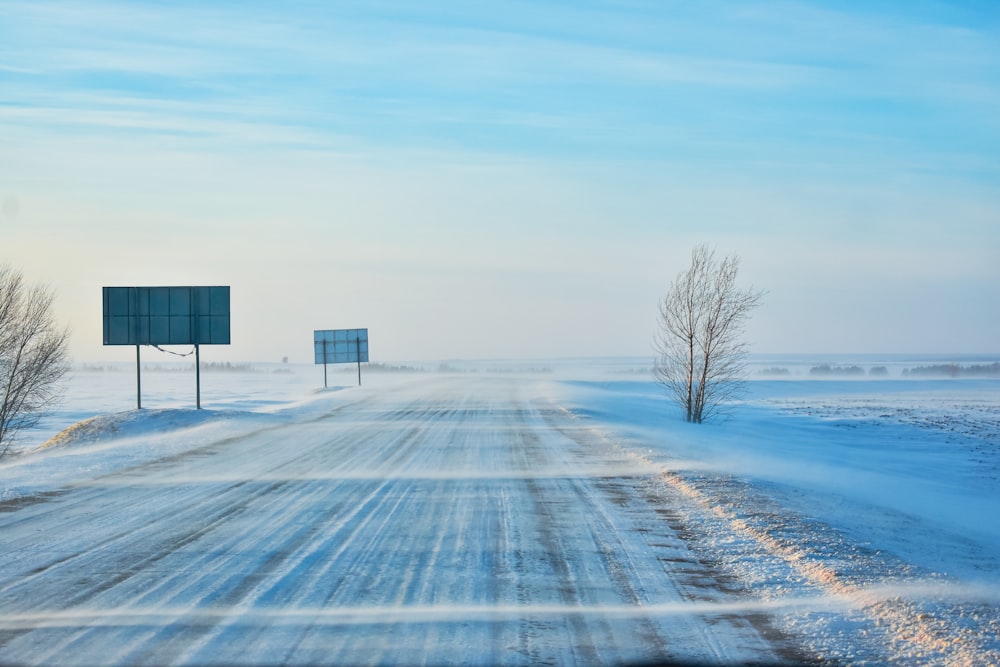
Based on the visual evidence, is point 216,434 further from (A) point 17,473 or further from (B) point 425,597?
(B) point 425,597

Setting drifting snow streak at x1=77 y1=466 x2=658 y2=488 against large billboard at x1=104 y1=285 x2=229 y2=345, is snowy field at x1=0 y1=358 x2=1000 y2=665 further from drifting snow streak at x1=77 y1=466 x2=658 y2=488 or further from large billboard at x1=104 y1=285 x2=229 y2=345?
large billboard at x1=104 y1=285 x2=229 y2=345

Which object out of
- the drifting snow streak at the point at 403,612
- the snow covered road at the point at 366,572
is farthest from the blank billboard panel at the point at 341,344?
the drifting snow streak at the point at 403,612

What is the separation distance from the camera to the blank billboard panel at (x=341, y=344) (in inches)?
2333

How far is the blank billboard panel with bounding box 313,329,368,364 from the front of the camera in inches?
2333

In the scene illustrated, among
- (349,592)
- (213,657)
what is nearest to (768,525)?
(349,592)

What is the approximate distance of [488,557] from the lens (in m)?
8.07

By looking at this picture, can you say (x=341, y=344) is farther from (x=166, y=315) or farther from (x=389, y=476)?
(x=389, y=476)

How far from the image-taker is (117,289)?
1264 inches

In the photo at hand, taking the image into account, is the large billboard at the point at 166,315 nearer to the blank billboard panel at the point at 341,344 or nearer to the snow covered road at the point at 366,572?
the snow covered road at the point at 366,572

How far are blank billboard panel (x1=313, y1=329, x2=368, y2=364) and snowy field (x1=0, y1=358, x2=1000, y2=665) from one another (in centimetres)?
4052

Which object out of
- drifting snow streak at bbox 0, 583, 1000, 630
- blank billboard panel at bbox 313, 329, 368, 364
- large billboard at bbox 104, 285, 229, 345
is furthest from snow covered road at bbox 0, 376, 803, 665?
blank billboard panel at bbox 313, 329, 368, 364

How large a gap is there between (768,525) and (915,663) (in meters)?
4.44

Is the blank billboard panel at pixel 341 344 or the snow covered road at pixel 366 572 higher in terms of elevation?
the blank billboard panel at pixel 341 344

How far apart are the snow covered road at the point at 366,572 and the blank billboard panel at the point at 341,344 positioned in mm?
44763
